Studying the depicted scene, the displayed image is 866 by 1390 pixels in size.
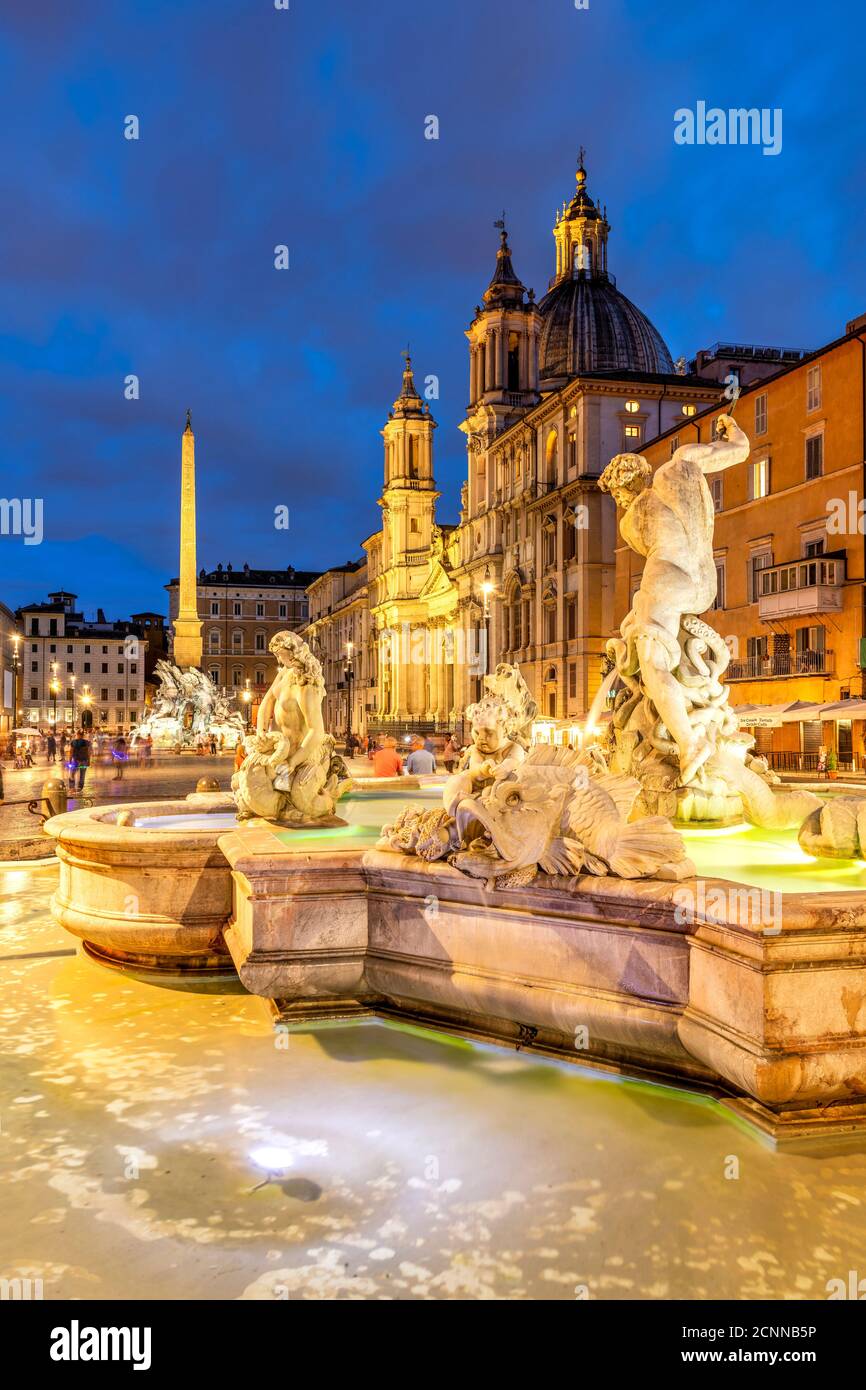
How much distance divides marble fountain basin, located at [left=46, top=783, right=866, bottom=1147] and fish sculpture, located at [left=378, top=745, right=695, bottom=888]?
78 mm

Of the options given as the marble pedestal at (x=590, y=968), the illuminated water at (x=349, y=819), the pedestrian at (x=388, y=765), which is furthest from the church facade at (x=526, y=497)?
the marble pedestal at (x=590, y=968)

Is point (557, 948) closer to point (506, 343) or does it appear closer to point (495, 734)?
point (495, 734)

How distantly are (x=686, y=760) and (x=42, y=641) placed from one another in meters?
102

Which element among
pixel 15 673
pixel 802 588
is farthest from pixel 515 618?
pixel 15 673

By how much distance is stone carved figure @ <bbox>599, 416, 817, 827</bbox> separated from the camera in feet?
20.6

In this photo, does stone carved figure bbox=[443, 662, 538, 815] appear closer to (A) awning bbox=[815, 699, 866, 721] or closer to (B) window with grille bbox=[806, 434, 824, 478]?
(A) awning bbox=[815, 699, 866, 721]

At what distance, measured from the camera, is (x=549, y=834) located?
4449 mm

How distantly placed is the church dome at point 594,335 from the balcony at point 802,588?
33428 mm

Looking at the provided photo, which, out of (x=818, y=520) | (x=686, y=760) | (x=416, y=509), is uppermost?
(x=416, y=509)

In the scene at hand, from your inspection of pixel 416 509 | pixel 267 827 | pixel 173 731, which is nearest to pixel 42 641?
pixel 416 509

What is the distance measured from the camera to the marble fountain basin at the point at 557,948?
3.60 metres

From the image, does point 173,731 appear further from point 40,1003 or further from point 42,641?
point 42,641

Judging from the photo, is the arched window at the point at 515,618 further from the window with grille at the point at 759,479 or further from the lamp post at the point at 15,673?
the lamp post at the point at 15,673

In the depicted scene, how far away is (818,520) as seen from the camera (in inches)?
1124
